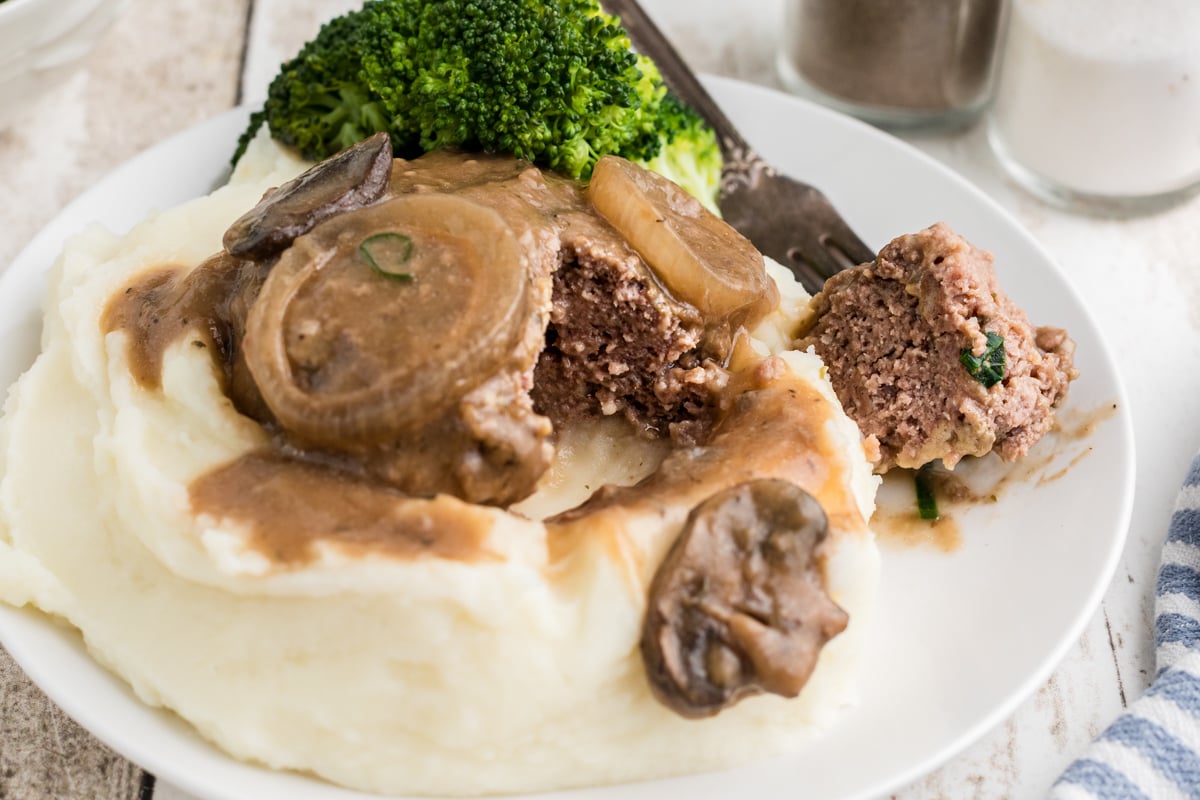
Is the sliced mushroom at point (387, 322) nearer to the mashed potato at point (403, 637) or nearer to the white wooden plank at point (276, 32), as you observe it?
the mashed potato at point (403, 637)

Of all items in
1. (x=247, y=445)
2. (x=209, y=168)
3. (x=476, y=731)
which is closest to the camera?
(x=476, y=731)

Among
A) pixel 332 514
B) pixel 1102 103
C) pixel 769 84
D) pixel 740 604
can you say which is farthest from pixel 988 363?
pixel 769 84

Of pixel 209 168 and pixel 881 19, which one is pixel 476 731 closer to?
pixel 209 168

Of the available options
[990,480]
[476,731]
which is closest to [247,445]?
[476,731]

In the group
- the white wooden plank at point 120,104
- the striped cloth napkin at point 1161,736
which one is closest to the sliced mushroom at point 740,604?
the striped cloth napkin at point 1161,736

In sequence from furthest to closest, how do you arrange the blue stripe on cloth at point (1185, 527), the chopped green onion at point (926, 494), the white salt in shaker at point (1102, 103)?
the white salt in shaker at point (1102, 103) → the blue stripe on cloth at point (1185, 527) → the chopped green onion at point (926, 494)

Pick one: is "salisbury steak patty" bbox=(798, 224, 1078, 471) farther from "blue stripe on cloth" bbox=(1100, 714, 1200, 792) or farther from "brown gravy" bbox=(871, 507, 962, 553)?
"blue stripe on cloth" bbox=(1100, 714, 1200, 792)
